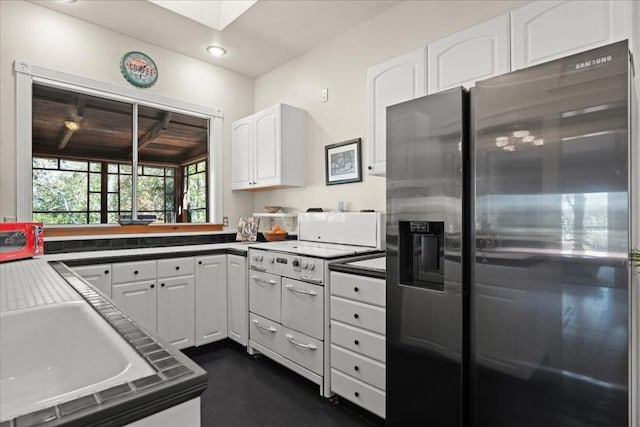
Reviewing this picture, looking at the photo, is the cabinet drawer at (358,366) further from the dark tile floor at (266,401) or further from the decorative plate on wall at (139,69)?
the decorative plate on wall at (139,69)

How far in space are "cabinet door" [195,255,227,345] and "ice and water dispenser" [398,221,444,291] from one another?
192cm

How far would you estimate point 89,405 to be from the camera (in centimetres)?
52

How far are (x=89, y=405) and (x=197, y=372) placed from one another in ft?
0.56

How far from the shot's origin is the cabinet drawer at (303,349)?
7.68ft

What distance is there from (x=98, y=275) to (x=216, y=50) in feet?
8.03

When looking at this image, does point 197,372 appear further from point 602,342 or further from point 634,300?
point 634,300

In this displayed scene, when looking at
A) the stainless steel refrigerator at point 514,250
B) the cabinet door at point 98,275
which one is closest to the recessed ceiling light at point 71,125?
the cabinet door at point 98,275

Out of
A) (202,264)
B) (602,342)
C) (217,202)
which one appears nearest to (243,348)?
(202,264)

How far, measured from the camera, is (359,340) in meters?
2.08

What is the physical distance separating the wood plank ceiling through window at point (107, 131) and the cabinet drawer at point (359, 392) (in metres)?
2.79

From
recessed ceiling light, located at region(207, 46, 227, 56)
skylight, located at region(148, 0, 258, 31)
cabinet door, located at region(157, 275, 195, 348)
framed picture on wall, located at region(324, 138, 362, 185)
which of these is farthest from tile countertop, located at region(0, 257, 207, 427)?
recessed ceiling light, located at region(207, 46, 227, 56)

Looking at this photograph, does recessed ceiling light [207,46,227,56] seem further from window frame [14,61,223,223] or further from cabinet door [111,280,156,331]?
cabinet door [111,280,156,331]

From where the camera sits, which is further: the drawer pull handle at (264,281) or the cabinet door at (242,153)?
the cabinet door at (242,153)

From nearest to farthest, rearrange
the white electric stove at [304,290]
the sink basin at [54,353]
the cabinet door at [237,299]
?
the sink basin at [54,353], the white electric stove at [304,290], the cabinet door at [237,299]
